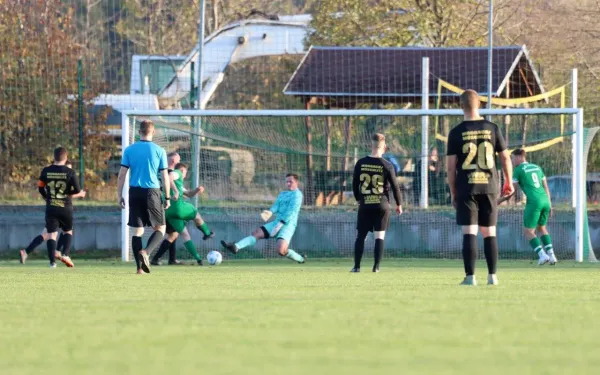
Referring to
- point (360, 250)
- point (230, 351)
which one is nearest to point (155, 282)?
point (360, 250)

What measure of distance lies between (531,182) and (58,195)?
22.6 feet

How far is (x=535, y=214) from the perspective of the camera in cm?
1689

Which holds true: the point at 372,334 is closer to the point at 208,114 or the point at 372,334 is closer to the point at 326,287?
the point at 326,287

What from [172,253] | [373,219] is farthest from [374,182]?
[172,253]

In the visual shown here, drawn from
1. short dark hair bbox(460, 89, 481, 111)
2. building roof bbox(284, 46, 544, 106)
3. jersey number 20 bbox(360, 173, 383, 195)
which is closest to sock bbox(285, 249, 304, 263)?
jersey number 20 bbox(360, 173, 383, 195)

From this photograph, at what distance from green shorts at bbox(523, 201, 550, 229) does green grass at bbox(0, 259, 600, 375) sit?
5.03 m

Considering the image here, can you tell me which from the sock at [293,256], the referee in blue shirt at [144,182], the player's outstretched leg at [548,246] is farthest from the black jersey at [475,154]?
the sock at [293,256]

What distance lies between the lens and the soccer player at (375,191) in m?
14.5

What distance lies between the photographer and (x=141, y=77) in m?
31.9

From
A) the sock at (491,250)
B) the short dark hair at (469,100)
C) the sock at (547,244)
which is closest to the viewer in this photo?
the short dark hair at (469,100)

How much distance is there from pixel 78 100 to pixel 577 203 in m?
9.05

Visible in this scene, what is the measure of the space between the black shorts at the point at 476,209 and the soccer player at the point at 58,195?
7.06 metres

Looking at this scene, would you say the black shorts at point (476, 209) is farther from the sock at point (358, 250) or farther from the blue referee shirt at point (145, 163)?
the blue referee shirt at point (145, 163)

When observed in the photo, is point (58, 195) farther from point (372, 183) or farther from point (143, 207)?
point (372, 183)
